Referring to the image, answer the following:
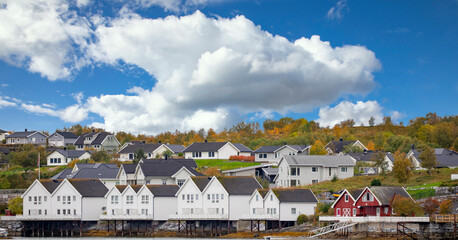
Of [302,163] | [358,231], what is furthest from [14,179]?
[358,231]

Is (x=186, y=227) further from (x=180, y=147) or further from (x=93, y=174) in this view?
(x=180, y=147)

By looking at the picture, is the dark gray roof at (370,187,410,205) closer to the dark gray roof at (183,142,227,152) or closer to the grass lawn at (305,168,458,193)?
the grass lawn at (305,168,458,193)

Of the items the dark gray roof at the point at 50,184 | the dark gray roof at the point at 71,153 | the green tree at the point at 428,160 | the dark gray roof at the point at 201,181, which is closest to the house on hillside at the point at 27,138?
the dark gray roof at the point at 71,153

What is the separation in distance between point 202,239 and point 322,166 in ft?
99.4

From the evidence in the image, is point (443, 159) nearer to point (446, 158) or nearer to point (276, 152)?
point (446, 158)

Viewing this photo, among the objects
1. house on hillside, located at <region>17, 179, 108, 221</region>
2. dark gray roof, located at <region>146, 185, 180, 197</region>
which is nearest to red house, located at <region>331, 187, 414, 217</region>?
dark gray roof, located at <region>146, 185, 180, 197</region>

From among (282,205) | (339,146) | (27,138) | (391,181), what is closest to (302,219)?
(282,205)

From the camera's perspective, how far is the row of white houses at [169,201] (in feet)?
232

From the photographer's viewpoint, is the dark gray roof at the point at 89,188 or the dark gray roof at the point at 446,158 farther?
the dark gray roof at the point at 446,158

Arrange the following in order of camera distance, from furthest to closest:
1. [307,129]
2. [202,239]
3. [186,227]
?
[307,129] < [186,227] < [202,239]

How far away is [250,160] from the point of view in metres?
116

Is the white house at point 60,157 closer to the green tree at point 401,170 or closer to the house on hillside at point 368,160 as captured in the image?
the house on hillside at point 368,160

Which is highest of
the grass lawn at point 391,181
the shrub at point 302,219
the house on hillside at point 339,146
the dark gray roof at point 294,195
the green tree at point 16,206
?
the house on hillside at point 339,146

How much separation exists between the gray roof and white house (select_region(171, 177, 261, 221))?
16229mm
